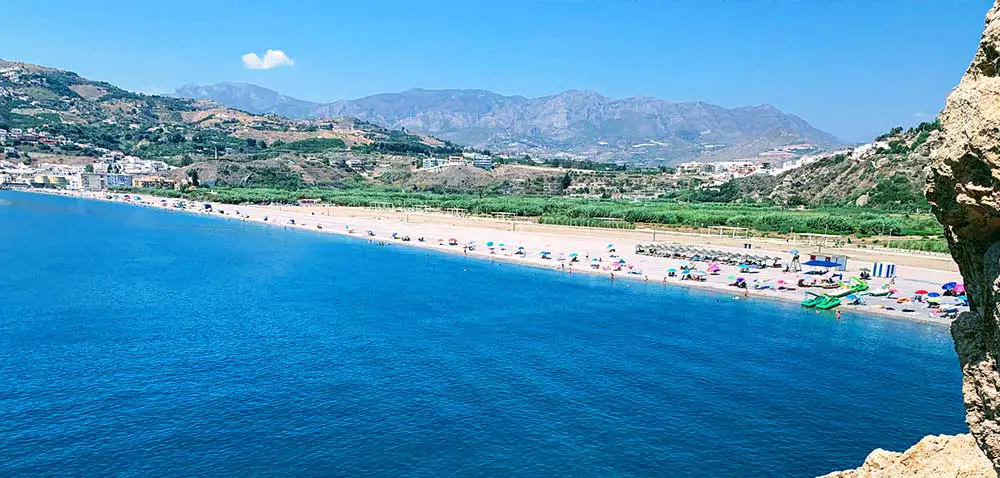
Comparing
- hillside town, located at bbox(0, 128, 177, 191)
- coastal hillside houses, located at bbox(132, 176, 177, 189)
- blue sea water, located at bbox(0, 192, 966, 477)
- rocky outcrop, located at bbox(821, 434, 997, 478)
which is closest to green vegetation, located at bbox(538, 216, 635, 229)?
blue sea water, located at bbox(0, 192, 966, 477)

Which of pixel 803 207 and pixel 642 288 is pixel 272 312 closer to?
pixel 642 288

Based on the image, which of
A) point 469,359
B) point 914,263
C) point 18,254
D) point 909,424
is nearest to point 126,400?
point 469,359

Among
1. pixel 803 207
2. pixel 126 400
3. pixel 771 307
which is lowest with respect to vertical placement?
pixel 126 400

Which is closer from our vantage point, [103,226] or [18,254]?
[18,254]

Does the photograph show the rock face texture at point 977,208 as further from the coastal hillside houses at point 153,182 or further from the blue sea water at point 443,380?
the coastal hillside houses at point 153,182

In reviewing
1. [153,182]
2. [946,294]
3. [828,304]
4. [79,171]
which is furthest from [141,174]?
[946,294]

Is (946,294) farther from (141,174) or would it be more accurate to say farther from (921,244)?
(141,174)

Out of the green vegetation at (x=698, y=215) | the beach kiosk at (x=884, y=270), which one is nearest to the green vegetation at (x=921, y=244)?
the green vegetation at (x=698, y=215)
